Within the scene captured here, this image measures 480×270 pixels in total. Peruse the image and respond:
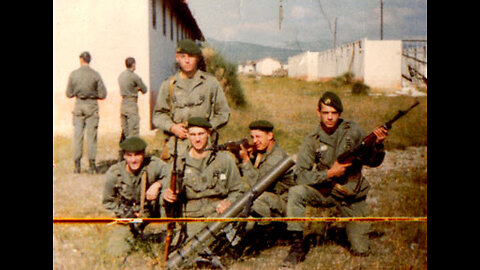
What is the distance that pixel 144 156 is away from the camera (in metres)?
3.60

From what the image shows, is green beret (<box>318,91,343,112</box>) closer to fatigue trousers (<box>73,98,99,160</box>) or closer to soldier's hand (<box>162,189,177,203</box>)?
soldier's hand (<box>162,189,177,203</box>)

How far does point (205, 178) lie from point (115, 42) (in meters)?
1.43

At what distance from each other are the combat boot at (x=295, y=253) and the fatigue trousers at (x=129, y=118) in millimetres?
1667

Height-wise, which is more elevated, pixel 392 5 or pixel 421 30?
pixel 392 5

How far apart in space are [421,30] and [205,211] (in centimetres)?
243

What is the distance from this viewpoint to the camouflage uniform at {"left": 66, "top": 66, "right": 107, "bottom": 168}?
3.69 metres

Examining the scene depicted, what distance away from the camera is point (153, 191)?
3455 millimetres

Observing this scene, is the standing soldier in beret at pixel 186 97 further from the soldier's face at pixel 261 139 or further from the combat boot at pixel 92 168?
the combat boot at pixel 92 168

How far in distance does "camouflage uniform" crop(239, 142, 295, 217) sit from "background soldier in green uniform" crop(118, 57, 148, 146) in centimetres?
105

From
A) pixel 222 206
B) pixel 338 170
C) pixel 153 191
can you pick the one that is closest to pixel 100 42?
pixel 153 191

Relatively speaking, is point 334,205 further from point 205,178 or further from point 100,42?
point 100,42

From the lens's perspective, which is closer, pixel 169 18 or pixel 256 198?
pixel 256 198

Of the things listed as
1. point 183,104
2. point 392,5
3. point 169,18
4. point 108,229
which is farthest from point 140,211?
point 392,5
